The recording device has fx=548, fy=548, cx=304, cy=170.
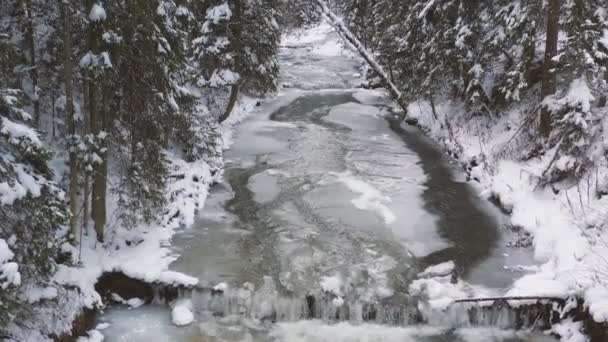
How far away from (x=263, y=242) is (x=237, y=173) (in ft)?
17.7

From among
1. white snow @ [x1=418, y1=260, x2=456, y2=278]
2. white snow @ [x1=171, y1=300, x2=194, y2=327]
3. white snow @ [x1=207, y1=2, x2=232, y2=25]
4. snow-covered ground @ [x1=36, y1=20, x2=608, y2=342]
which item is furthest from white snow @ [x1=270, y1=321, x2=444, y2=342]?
white snow @ [x1=207, y1=2, x2=232, y2=25]

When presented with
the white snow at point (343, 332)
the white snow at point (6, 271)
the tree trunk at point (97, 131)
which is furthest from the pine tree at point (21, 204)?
the white snow at point (343, 332)

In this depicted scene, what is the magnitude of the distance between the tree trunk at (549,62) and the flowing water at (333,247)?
2.80 m

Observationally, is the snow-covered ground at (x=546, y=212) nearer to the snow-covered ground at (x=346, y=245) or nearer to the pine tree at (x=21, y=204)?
the snow-covered ground at (x=346, y=245)

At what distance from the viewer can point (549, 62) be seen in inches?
582

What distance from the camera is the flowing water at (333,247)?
981cm

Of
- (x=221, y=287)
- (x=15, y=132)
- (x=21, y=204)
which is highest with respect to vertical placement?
(x=15, y=132)

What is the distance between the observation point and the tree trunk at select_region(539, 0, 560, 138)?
1402 centimetres

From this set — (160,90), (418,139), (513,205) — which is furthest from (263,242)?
(418,139)

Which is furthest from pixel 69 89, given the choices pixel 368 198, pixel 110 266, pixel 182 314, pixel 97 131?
pixel 368 198

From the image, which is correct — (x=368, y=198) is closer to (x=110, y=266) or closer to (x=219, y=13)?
(x=110, y=266)

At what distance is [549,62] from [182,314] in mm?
11475

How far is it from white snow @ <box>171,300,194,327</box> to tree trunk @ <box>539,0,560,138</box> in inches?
411

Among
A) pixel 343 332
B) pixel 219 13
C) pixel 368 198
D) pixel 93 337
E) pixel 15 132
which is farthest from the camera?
pixel 219 13
